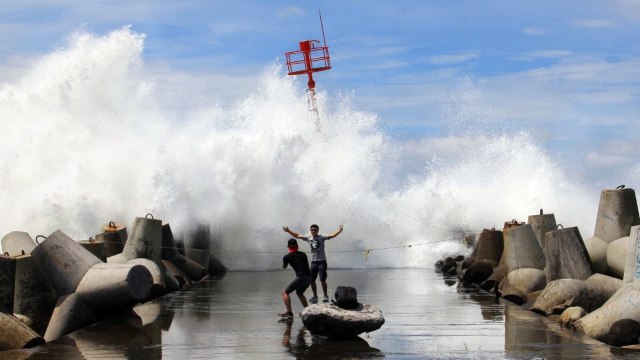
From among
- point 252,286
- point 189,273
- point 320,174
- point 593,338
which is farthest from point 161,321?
point 320,174

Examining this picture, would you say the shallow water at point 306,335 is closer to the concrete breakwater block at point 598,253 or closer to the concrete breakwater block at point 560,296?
the concrete breakwater block at point 560,296

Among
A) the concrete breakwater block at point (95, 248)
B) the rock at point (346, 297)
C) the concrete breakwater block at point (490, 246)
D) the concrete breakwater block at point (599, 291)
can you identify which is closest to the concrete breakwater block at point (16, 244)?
the concrete breakwater block at point (95, 248)

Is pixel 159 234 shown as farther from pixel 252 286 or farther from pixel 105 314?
pixel 105 314

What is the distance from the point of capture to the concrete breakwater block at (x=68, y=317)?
14.1m

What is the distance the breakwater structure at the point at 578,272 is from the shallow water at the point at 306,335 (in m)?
0.33

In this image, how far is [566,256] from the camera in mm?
17688

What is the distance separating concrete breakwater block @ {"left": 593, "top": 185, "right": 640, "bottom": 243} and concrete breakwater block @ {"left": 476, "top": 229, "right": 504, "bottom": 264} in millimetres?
5054

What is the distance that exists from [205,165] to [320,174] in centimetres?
548

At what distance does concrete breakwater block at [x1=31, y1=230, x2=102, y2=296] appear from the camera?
1564 cm

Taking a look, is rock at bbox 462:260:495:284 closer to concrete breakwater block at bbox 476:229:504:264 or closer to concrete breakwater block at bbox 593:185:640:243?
concrete breakwater block at bbox 476:229:504:264

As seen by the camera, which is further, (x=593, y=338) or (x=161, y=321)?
(x=161, y=321)

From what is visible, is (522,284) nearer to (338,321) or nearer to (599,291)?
(599,291)

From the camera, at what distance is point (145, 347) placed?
12.8 meters

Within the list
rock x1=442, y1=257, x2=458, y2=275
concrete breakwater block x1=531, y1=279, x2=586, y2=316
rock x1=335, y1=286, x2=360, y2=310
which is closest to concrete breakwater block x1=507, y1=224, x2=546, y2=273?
concrete breakwater block x1=531, y1=279, x2=586, y2=316
